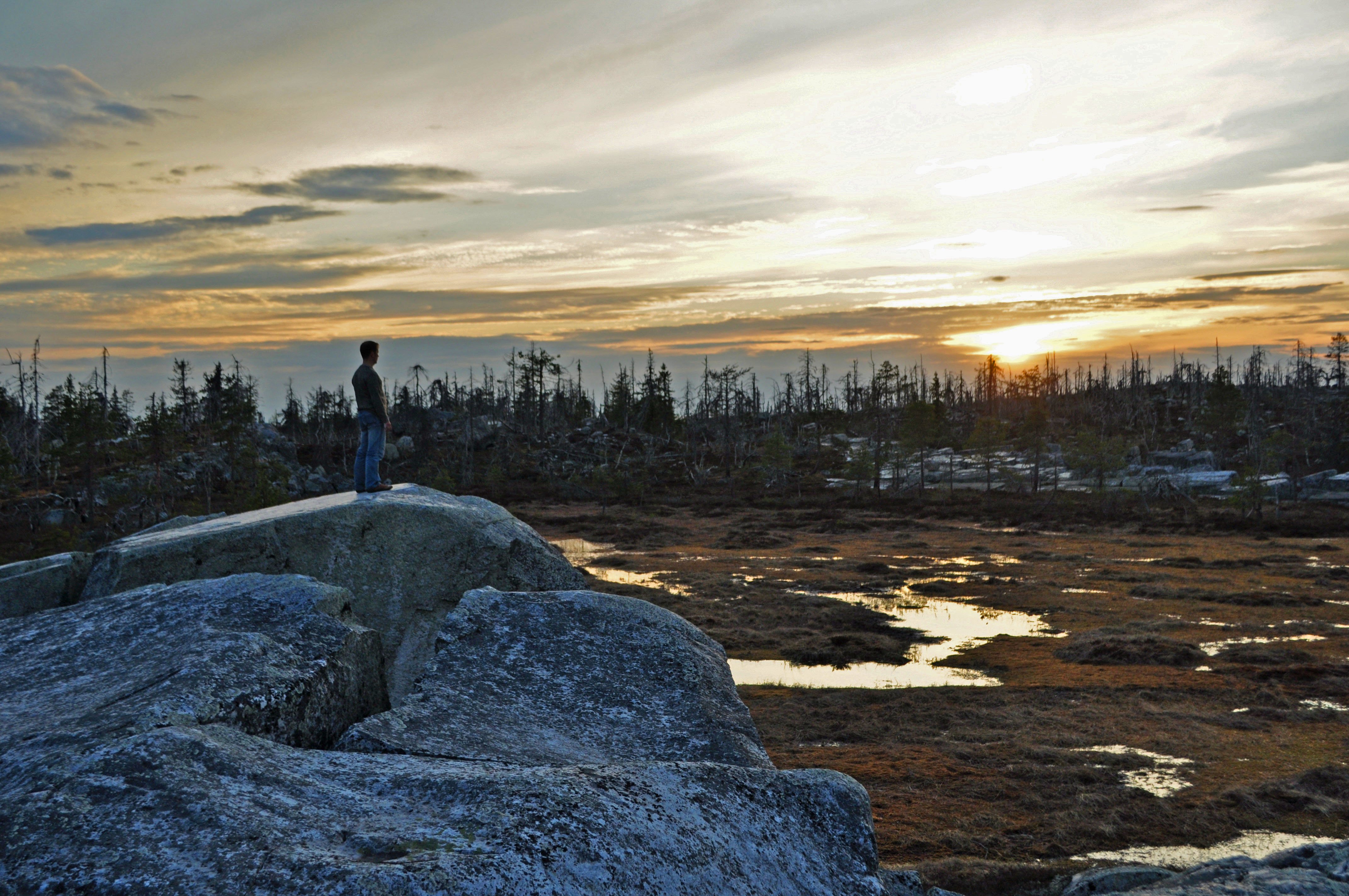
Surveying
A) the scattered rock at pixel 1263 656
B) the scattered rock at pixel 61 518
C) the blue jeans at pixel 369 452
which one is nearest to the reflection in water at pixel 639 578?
the scattered rock at pixel 1263 656

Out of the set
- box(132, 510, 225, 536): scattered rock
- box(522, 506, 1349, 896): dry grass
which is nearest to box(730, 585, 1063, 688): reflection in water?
box(522, 506, 1349, 896): dry grass

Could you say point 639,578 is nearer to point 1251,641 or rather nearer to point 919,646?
point 919,646

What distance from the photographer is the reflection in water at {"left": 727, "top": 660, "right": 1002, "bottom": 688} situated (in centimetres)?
2256

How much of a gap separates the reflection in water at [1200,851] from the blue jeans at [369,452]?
13126 millimetres

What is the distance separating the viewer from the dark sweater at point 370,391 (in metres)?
14.7

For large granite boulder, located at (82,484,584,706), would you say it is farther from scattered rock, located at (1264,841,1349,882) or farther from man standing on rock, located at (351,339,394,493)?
scattered rock, located at (1264,841,1349,882)

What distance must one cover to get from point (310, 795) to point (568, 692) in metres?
3.15

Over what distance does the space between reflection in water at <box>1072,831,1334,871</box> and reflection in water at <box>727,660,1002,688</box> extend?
373 inches

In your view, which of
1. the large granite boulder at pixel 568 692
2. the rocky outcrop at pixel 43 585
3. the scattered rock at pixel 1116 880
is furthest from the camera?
the rocky outcrop at pixel 43 585

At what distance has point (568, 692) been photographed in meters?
7.75

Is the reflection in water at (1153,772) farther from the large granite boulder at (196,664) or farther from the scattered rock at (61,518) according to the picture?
the scattered rock at (61,518)

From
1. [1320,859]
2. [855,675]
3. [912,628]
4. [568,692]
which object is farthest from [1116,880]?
[912,628]

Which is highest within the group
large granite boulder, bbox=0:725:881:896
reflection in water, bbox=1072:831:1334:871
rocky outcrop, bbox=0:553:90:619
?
large granite boulder, bbox=0:725:881:896

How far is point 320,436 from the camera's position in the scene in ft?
354
